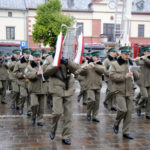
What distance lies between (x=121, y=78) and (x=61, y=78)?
1.36 m

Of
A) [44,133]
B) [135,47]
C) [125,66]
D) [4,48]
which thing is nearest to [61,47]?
[125,66]

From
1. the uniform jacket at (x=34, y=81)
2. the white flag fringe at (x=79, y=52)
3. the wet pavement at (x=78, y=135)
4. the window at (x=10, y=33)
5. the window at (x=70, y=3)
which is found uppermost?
the window at (x=70, y=3)

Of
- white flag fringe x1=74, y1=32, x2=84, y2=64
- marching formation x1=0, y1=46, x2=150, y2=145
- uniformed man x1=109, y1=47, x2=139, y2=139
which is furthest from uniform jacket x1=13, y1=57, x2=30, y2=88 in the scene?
uniformed man x1=109, y1=47, x2=139, y2=139

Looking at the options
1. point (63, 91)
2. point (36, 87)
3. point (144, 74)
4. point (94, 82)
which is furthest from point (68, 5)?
point (63, 91)

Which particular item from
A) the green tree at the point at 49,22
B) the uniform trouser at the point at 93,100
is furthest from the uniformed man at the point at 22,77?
the green tree at the point at 49,22

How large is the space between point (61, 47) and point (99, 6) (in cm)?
3591

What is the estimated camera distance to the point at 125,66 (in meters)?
6.79

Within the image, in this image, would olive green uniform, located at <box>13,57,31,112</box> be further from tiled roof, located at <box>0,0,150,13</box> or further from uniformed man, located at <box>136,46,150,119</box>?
tiled roof, located at <box>0,0,150,13</box>

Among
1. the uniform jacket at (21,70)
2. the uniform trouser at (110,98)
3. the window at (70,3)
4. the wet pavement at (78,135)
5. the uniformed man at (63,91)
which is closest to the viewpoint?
the wet pavement at (78,135)

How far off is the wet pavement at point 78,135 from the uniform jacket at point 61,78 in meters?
1.09

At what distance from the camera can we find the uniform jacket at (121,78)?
6695mm

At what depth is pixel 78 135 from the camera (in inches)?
273

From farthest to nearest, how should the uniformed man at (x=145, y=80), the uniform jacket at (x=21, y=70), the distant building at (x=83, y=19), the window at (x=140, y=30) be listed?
the window at (x=140, y=30)
the distant building at (x=83, y=19)
the uniform jacket at (x=21, y=70)
the uniformed man at (x=145, y=80)

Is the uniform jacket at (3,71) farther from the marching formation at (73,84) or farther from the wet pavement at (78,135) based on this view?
the wet pavement at (78,135)
